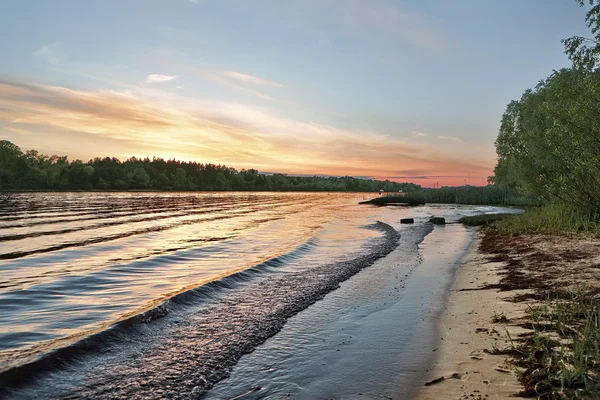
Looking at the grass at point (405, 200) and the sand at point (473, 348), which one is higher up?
the grass at point (405, 200)

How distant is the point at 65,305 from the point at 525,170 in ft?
120

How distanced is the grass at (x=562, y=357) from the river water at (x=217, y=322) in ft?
5.10

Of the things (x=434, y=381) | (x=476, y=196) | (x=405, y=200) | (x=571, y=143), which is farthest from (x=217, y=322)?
(x=405, y=200)

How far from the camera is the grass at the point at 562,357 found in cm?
429

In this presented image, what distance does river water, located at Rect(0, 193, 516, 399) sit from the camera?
5.62 m

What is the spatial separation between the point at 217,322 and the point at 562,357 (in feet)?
21.4

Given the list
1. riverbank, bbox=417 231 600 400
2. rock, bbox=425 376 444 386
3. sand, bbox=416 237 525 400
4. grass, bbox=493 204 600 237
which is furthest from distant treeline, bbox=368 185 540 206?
rock, bbox=425 376 444 386

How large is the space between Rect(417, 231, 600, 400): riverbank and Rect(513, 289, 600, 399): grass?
11 millimetres

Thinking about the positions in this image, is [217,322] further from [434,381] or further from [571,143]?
[571,143]

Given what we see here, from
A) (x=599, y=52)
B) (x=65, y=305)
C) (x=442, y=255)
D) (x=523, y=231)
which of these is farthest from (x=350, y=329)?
(x=523, y=231)

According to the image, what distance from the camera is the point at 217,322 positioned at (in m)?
8.59

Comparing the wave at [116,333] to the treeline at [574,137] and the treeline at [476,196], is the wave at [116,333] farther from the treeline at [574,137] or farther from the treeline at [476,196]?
the treeline at [476,196]

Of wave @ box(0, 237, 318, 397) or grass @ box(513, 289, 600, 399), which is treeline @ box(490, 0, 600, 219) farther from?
wave @ box(0, 237, 318, 397)

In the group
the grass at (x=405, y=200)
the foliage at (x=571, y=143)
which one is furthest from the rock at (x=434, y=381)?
the grass at (x=405, y=200)
